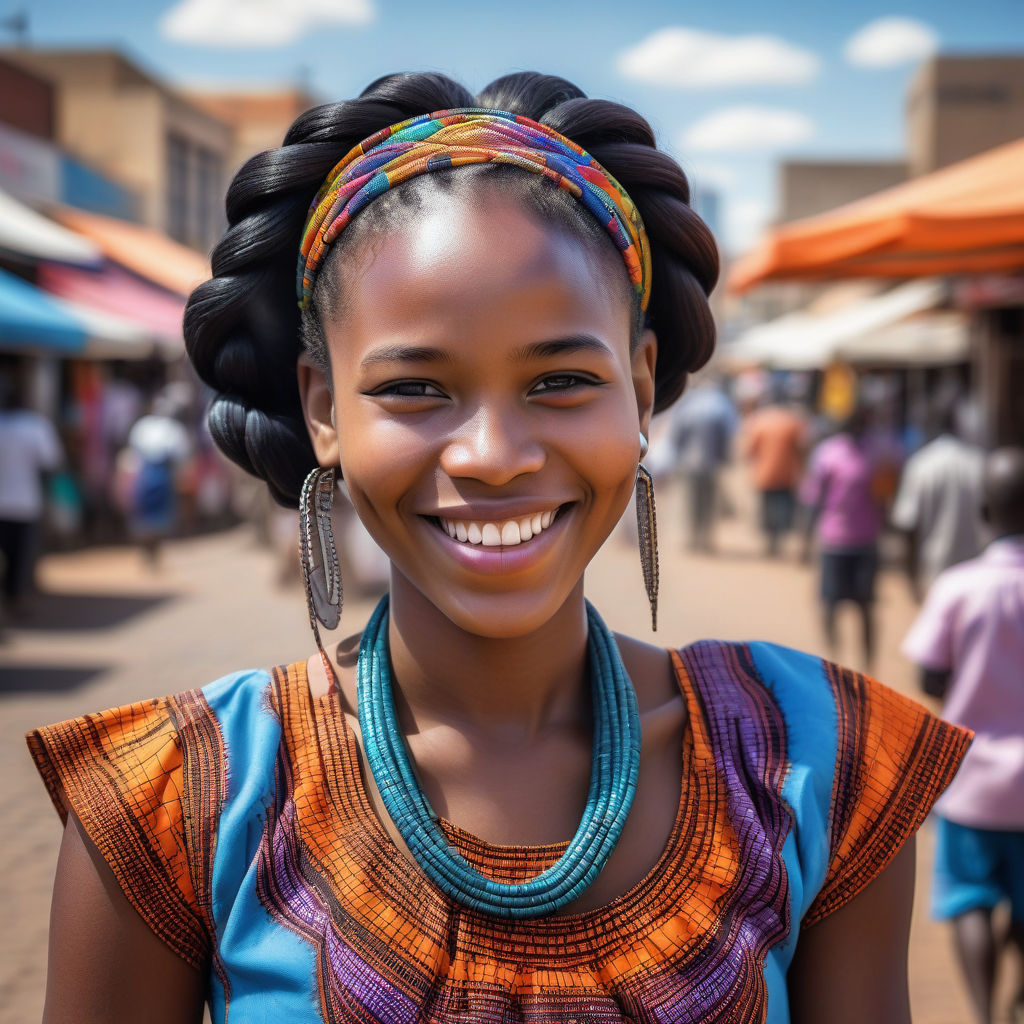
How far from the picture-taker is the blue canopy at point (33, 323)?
23.9 feet

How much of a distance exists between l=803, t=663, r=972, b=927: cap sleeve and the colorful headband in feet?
2.18

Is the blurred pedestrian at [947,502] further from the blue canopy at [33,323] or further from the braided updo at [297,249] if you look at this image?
the blue canopy at [33,323]

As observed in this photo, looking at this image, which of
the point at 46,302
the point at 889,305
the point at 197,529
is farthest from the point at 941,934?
the point at 197,529

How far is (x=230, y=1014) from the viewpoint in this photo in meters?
1.34

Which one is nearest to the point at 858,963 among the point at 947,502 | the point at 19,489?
the point at 947,502

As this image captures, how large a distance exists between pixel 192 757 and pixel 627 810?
1.83 feet

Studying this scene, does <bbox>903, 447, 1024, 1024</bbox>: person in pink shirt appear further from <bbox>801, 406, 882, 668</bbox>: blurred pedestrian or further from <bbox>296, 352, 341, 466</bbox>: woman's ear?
<bbox>801, 406, 882, 668</bbox>: blurred pedestrian

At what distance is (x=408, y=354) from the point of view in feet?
4.47

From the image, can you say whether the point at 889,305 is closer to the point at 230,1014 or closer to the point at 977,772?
the point at 977,772

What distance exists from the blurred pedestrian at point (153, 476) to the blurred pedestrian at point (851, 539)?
245 inches

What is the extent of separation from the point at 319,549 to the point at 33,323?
663 centimetres

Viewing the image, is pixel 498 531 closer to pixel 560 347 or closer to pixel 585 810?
pixel 560 347

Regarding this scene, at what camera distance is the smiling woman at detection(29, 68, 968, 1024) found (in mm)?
1353

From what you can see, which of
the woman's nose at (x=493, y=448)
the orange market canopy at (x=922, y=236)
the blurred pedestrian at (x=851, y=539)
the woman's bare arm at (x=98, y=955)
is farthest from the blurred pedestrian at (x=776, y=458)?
the woman's bare arm at (x=98, y=955)
